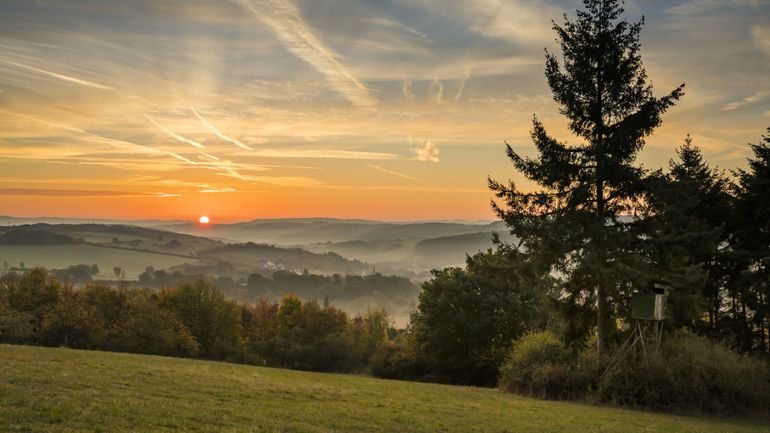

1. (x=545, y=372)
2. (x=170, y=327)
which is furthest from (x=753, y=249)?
(x=170, y=327)

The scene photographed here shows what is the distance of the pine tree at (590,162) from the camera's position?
1117 inches

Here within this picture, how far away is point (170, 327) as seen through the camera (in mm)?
76750

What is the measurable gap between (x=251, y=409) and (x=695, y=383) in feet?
67.8

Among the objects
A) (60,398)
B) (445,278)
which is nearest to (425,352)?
(445,278)

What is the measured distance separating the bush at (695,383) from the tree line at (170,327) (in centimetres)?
5192

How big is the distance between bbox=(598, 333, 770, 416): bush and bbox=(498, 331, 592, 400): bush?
156 cm

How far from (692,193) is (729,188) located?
13543 mm

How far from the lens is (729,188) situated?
1506 inches

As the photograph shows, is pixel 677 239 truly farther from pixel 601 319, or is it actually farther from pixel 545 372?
pixel 545 372

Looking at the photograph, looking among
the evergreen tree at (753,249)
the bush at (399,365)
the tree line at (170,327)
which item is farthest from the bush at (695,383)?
the tree line at (170,327)

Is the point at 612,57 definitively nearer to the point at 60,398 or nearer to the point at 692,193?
the point at 692,193

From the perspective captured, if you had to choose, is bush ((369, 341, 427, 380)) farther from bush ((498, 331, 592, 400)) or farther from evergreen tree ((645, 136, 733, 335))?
evergreen tree ((645, 136, 733, 335))

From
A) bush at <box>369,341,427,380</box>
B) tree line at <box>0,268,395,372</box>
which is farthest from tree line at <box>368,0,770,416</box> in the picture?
tree line at <box>0,268,395,372</box>

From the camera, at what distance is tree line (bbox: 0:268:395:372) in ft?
228
